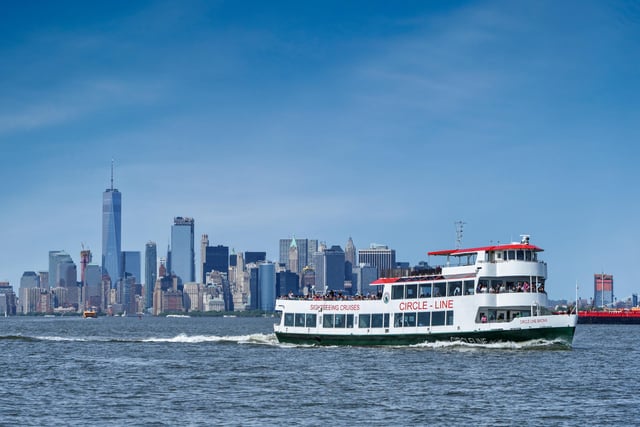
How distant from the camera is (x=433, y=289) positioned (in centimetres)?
7769

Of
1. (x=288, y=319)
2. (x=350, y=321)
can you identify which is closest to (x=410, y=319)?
(x=350, y=321)

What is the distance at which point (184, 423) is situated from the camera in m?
42.9

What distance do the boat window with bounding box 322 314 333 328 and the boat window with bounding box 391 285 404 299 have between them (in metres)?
6.89

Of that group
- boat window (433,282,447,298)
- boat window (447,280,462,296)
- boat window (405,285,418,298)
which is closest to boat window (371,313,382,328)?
boat window (405,285,418,298)

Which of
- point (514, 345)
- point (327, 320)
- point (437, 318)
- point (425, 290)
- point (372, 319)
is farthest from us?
point (327, 320)

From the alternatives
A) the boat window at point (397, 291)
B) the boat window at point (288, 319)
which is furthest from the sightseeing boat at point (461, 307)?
the boat window at point (288, 319)

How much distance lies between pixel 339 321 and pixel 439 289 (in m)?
10.7

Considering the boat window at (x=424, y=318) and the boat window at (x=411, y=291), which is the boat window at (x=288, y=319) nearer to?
the boat window at (x=411, y=291)

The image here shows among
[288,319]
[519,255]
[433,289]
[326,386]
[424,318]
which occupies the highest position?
[519,255]

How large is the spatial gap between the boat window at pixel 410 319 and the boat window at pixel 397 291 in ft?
5.48

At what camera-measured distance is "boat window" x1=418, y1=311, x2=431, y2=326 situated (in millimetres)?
77562

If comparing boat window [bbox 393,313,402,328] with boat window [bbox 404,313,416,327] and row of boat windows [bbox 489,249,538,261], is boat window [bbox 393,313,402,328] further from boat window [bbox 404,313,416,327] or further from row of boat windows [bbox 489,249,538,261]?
row of boat windows [bbox 489,249,538,261]

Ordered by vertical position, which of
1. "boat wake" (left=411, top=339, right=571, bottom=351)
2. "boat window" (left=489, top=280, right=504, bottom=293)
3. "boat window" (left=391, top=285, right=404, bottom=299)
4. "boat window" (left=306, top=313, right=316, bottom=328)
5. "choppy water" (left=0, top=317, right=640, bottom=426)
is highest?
"boat window" (left=489, top=280, right=504, bottom=293)

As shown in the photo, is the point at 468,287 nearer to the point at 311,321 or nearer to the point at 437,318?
the point at 437,318
